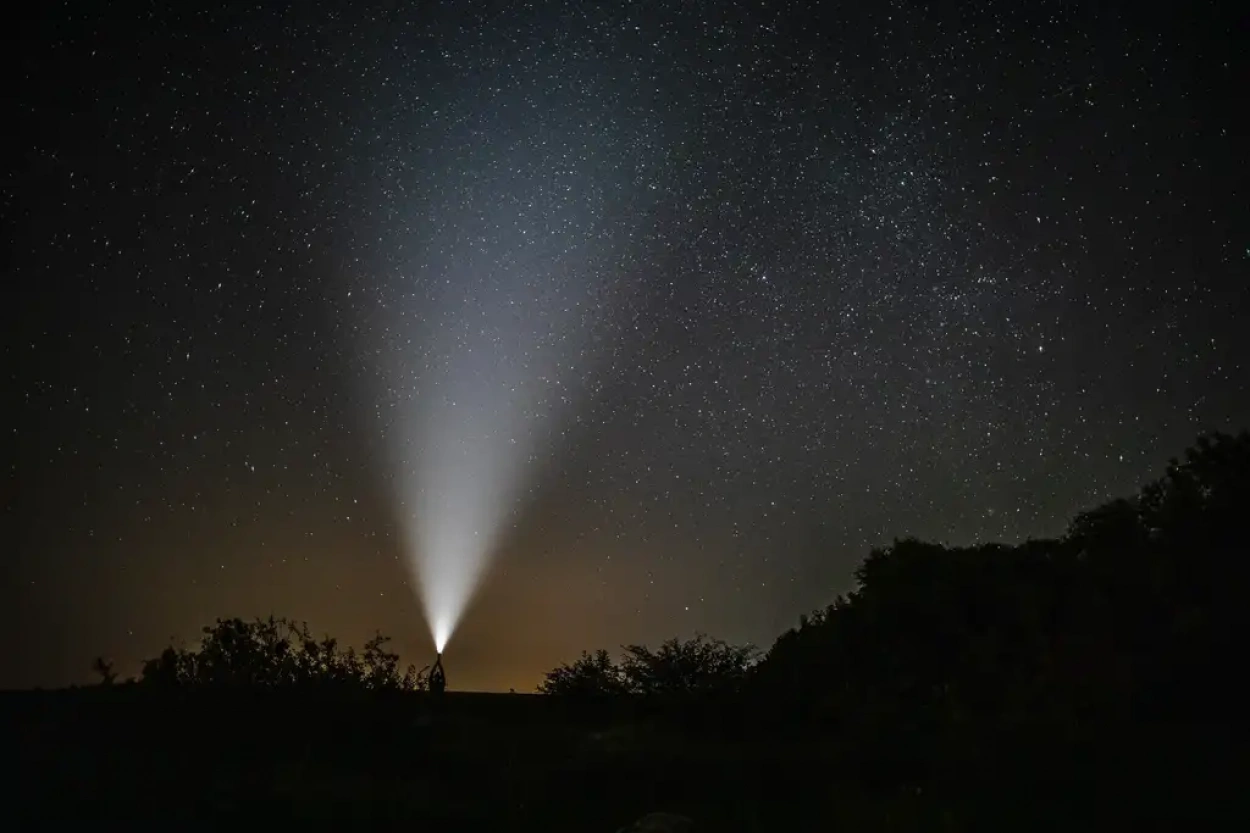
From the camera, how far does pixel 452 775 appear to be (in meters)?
17.2

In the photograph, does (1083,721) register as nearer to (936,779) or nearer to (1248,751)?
(1248,751)

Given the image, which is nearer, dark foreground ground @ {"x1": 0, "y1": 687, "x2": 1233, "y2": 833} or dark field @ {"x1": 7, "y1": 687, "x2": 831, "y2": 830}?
dark foreground ground @ {"x1": 0, "y1": 687, "x2": 1233, "y2": 833}

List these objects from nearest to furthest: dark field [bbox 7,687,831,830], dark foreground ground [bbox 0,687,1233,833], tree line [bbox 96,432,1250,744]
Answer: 1. dark foreground ground [bbox 0,687,1233,833]
2. dark field [bbox 7,687,831,830]
3. tree line [bbox 96,432,1250,744]

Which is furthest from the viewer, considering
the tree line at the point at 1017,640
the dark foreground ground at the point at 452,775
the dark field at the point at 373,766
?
the tree line at the point at 1017,640

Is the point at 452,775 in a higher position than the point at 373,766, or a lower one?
lower

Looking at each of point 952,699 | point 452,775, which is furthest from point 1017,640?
point 452,775

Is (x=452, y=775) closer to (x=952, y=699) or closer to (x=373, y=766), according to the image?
(x=373, y=766)

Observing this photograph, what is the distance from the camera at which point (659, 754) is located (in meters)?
17.8

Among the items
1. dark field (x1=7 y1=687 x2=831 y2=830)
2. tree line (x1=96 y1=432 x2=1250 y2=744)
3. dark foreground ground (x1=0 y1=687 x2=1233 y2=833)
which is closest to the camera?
dark foreground ground (x1=0 y1=687 x2=1233 y2=833)

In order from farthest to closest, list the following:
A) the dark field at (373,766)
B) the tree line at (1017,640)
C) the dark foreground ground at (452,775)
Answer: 1. the tree line at (1017,640)
2. the dark field at (373,766)
3. the dark foreground ground at (452,775)

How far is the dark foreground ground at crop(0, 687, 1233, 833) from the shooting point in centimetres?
1471

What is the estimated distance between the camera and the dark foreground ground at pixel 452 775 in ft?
48.3

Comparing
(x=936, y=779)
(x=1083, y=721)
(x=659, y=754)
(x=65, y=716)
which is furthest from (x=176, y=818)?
(x=1083, y=721)

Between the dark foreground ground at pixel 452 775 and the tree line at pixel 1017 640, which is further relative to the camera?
the tree line at pixel 1017 640
